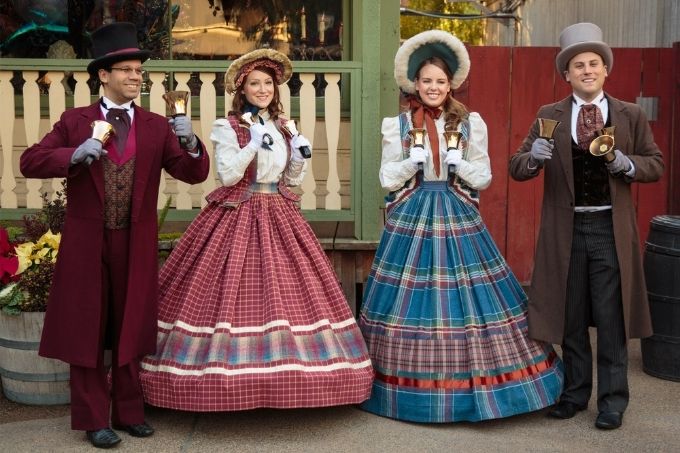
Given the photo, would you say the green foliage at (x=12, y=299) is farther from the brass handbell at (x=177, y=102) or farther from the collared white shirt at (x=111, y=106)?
the brass handbell at (x=177, y=102)

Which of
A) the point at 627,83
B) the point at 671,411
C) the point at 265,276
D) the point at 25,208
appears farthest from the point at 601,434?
the point at 25,208

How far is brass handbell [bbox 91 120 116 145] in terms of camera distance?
435cm

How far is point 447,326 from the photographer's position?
4.88 metres

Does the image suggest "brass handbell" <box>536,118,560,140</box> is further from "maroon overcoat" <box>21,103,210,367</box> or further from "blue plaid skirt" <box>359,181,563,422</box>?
"maroon overcoat" <box>21,103,210,367</box>

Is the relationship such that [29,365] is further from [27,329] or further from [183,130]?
[183,130]

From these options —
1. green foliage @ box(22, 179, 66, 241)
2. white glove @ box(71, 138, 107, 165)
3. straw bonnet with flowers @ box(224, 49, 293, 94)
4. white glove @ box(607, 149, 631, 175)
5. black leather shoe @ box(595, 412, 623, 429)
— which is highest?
straw bonnet with flowers @ box(224, 49, 293, 94)

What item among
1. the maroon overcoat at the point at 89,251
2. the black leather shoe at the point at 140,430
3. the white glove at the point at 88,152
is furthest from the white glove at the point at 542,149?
the black leather shoe at the point at 140,430

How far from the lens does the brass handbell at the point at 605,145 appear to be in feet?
15.3

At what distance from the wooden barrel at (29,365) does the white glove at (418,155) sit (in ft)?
7.10

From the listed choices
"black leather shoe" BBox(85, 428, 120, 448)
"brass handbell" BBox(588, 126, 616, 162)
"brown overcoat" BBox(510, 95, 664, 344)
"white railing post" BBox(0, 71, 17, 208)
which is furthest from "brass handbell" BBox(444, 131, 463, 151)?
"white railing post" BBox(0, 71, 17, 208)

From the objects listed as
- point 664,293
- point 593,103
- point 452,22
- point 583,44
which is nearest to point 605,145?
point 593,103

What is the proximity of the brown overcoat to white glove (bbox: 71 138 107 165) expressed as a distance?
2.12m

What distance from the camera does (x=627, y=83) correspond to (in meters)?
7.52

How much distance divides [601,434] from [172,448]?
210 cm
